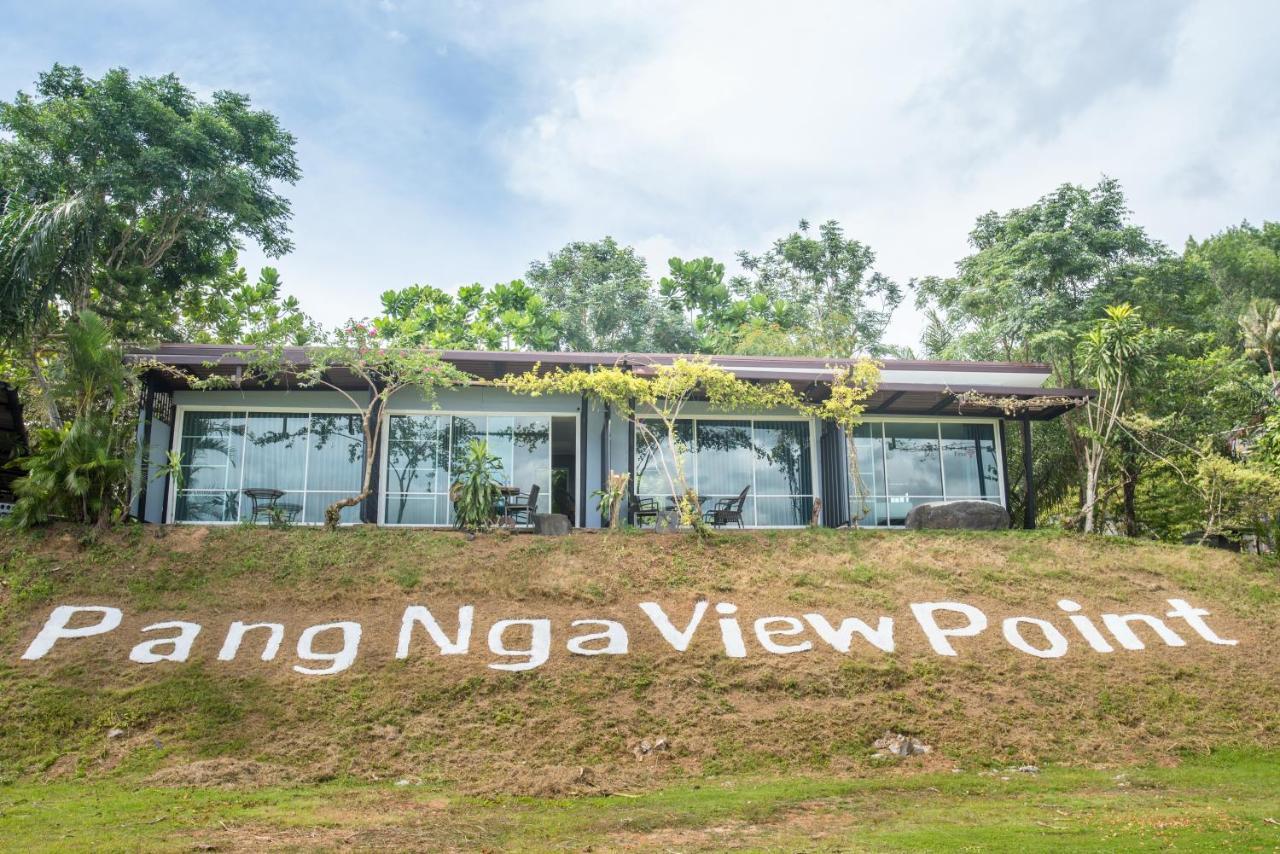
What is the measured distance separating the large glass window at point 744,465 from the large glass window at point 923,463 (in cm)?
122

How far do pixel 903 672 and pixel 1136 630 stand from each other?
140 inches

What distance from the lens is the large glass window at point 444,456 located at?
17000 millimetres

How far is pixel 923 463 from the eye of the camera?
1852cm

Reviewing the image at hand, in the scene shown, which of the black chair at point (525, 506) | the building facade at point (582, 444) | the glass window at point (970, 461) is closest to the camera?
the black chair at point (525, 506)

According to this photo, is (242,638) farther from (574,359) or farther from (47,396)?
(574,359)

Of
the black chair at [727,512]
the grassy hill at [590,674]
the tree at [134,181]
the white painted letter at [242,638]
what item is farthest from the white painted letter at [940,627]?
Answer: the tree at [134,181]

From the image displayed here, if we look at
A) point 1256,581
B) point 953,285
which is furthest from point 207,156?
point 1256,581

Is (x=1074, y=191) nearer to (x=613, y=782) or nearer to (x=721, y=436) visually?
(x=721, y=436)

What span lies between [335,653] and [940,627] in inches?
Answer: 286

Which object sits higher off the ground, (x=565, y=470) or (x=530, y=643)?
(x=565, y=470)

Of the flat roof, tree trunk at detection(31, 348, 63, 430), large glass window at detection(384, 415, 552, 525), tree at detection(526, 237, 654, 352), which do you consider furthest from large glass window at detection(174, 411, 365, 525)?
tree at detection(526, 237, 654, 352)

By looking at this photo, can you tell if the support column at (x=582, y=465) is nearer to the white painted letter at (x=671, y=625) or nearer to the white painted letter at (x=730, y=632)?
the white painted letter at (x=671, y=625)

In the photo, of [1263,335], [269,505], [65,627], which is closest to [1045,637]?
[65,627]

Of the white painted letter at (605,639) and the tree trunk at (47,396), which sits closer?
the white painted letter at (605,639)
